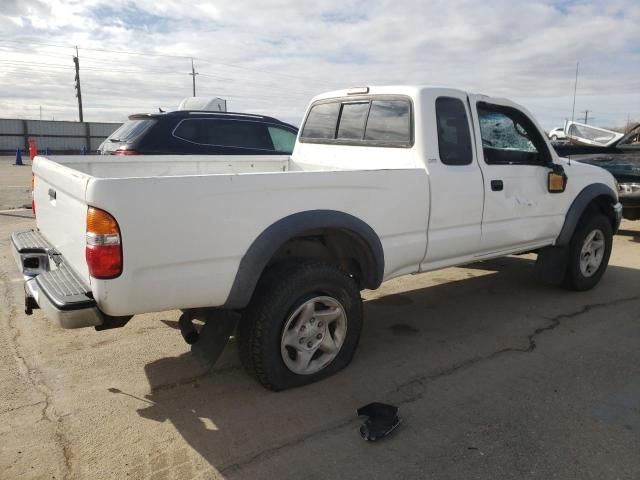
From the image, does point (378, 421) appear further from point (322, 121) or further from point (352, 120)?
point (322, 121)

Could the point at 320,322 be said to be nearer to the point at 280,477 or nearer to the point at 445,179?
the point at 280,477

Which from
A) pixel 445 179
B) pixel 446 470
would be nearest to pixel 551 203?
pixel 445 179

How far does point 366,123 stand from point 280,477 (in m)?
2.80

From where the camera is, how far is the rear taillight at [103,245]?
2531 mm

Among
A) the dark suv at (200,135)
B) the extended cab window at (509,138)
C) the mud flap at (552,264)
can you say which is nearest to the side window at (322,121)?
the extended cab window at (509,138)

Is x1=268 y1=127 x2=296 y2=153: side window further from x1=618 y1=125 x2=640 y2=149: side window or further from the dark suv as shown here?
x1=618 y1=125 x2=640 y2=149: side window

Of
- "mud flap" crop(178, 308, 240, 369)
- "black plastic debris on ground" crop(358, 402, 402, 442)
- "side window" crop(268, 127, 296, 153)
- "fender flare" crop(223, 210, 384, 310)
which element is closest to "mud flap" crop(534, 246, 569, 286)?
"fender flare" crop(223, 210, 384, 310)

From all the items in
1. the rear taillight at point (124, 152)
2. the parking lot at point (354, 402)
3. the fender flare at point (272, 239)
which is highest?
the rear taillight at point (124, 152)

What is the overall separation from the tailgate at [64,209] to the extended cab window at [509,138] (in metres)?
2.97

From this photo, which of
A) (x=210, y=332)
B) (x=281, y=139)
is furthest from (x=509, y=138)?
(x=281, y=139)

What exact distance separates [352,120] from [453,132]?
2.88 feet

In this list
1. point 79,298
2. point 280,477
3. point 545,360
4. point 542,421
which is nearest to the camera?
point 280,477

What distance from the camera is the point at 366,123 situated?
14.2ft

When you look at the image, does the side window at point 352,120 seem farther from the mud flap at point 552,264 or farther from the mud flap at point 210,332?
the mud flap at point 552,264
